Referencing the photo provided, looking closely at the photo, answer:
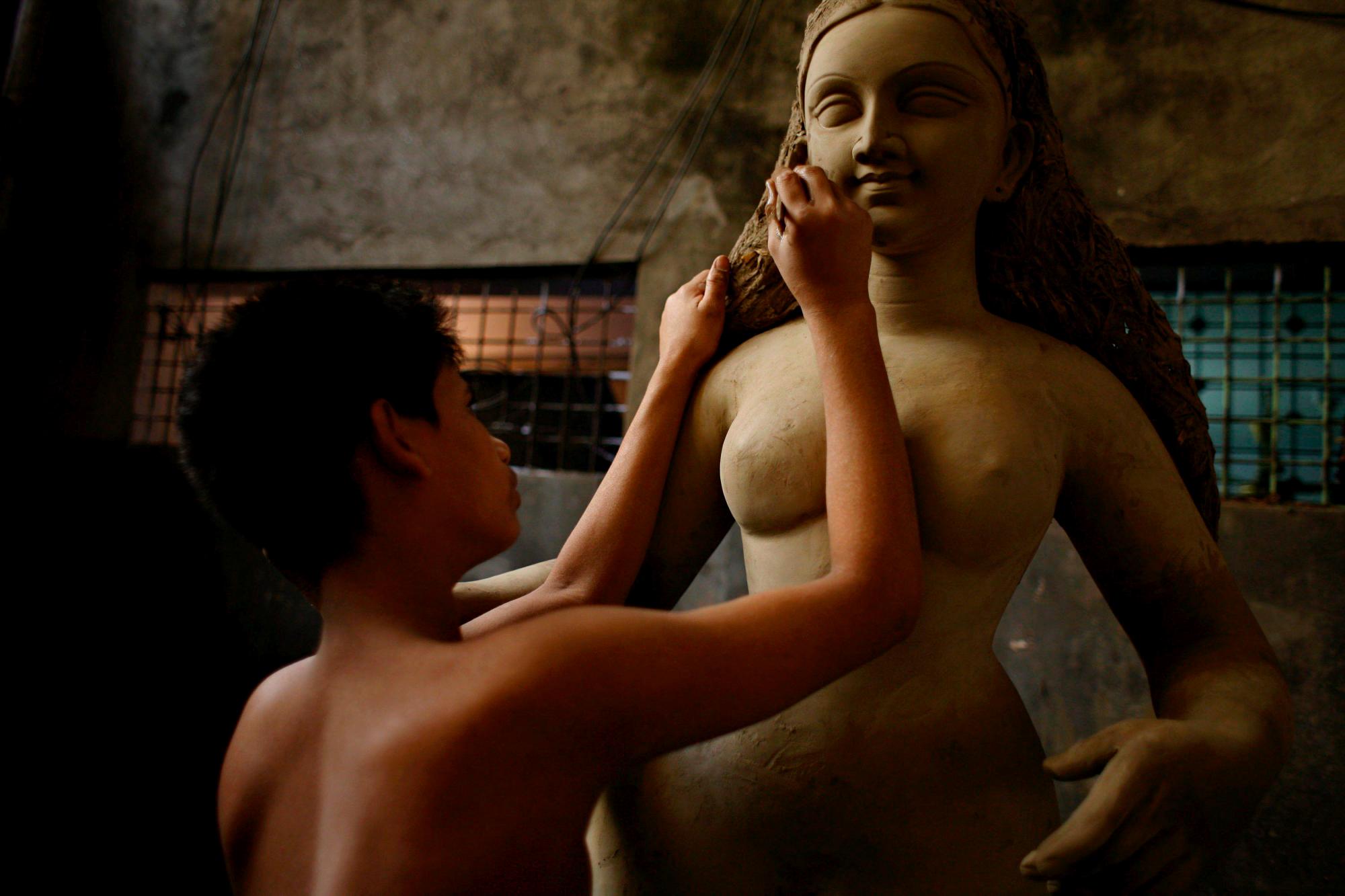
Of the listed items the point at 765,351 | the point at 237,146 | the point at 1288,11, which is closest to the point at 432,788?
the point at 765,351

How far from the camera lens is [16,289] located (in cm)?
464

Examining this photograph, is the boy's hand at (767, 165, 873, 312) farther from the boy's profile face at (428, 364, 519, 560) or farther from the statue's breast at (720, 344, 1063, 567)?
the boy's profile face at (428, 364, 519, 560)

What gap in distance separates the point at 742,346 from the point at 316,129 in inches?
163

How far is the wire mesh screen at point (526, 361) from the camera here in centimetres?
435

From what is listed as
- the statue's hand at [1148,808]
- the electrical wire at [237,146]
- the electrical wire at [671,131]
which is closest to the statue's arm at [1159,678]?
the statue's hand at [1148,808]

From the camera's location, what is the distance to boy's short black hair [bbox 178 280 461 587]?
35.4 inches

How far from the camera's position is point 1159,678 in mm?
1204

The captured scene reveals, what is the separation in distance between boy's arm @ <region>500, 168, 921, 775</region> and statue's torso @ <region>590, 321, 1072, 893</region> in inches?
6.2

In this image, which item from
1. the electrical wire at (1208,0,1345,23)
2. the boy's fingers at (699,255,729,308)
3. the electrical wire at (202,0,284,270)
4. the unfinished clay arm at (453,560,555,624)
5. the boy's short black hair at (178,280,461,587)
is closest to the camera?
the boy's short black hair at (178,280,461,587)

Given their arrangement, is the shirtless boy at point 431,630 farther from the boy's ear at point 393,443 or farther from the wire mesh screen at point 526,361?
the wire mesh screen at point 526,361

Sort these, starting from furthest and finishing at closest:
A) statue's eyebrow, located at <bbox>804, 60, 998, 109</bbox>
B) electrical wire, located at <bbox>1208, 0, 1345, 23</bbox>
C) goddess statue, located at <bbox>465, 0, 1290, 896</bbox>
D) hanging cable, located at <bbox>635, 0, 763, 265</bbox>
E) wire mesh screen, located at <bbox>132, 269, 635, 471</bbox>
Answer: wire mesh screen, located at <bbox>132, 269, 635, 471</bbox>
hanging cable, located at <bbox>635, 0, 763, 265</bbox>
electrical wire, located at <bbox>1208, 0, 1345, 23</bbox>
statue's eyebrow, located at <bbox>804, 60, 998, 109</bbox>
goddess statue, located at <bbox>465, 0, 1290, 896</bbox>

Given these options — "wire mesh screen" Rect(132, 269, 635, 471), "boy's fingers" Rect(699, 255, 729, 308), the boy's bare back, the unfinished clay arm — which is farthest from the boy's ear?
"wire mesh screen" Rect(132, 269, 635, 471)

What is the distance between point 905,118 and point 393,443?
0.79 m

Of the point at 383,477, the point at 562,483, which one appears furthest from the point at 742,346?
the point at 562,483
